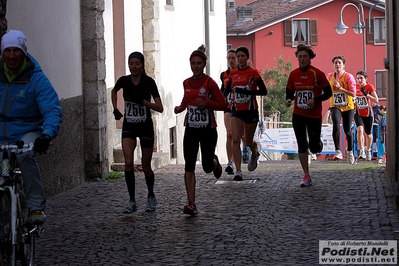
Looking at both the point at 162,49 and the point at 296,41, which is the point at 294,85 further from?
the point at 296,41

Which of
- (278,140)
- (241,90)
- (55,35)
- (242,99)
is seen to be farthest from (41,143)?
(278,140)

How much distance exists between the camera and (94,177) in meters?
14.4

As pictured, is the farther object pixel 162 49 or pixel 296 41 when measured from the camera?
pixel 296 41

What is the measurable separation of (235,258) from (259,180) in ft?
19.8

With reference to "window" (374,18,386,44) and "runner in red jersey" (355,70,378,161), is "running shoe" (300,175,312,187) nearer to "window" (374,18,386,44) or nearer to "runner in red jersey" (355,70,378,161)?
"runner in red jersey" (355,70,378,161)

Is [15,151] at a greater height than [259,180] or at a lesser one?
greater

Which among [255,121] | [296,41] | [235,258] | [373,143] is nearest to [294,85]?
[255,121]

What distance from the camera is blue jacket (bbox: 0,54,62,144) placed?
7027mm

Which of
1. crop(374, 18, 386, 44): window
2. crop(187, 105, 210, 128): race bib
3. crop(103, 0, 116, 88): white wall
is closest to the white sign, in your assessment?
crop(103, 0, 116, 88): white wall

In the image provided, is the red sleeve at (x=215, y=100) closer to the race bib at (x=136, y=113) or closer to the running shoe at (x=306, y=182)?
the race bib at (x=136, y=113)

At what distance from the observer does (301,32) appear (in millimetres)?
61531

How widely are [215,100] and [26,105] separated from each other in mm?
3516

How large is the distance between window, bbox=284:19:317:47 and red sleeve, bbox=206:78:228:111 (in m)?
51.6

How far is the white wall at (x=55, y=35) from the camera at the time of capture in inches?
448
